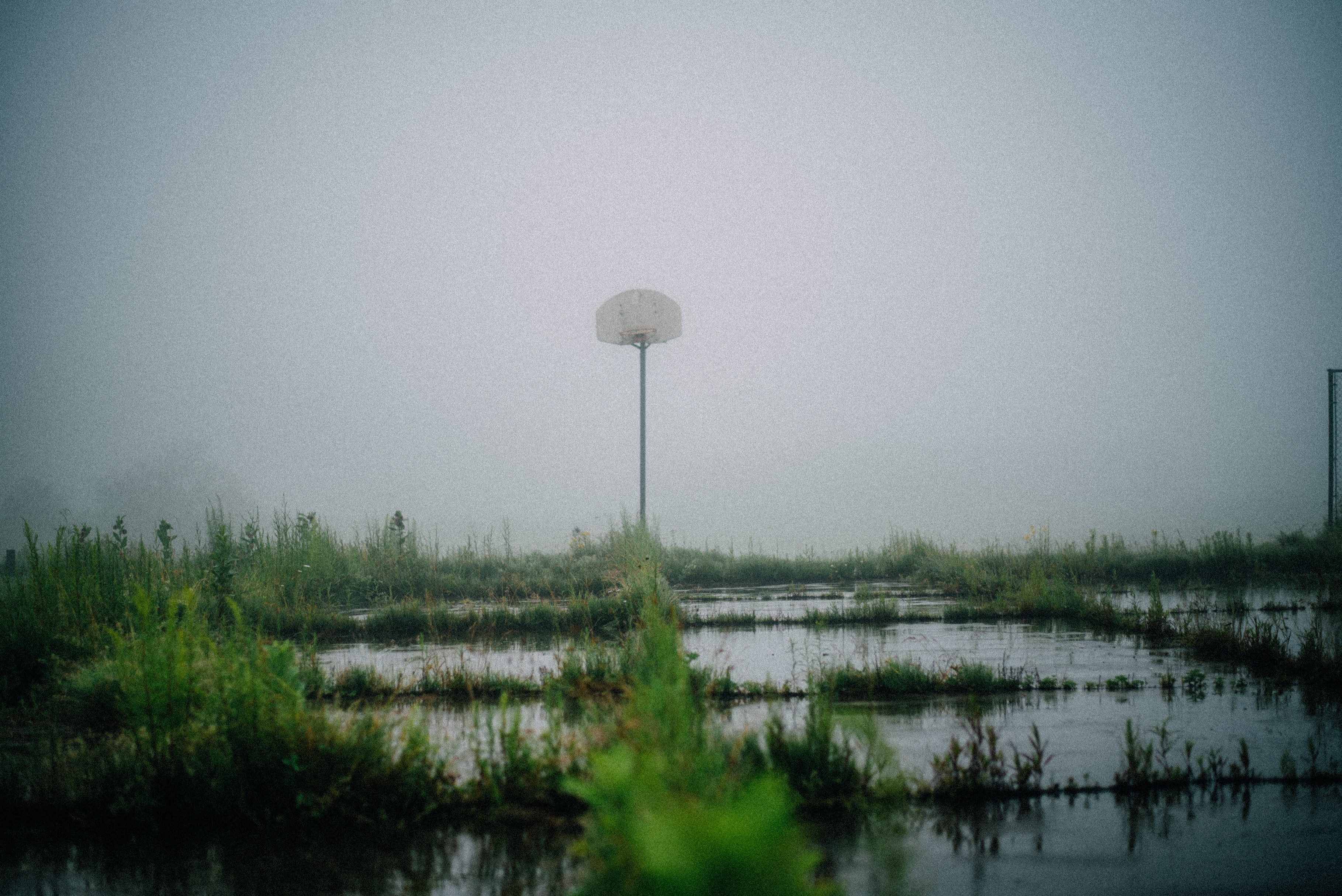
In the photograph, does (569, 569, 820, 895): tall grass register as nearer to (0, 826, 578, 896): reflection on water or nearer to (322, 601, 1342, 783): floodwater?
(0, 826, 578, 896): reflection on water

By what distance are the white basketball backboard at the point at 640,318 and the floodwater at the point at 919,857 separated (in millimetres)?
12021

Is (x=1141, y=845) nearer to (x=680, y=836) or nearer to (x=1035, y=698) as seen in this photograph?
(x=1035, y=698)

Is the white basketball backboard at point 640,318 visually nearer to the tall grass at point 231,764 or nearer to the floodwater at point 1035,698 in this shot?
the floodwater at point 1035,698

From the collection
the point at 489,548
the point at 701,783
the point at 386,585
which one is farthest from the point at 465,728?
the point at 489,548

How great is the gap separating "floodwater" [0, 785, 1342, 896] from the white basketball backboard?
1202cm

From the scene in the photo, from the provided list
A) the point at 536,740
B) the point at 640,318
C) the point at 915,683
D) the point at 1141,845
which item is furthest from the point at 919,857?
the point at 640,318

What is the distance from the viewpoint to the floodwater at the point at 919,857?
97.4 inches

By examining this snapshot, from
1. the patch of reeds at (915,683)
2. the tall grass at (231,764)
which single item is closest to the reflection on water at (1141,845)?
the patch of reeds at (915,683)

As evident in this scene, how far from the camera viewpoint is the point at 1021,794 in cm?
320

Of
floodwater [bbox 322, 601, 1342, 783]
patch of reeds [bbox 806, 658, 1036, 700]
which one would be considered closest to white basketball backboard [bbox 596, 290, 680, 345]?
floodwater [bbox 322, 601, 1342, 783]

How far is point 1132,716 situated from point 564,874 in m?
3.59

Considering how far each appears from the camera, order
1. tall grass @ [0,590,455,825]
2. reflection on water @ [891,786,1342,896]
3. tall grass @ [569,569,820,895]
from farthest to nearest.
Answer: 1. tall grass @ [0,590,455,825]
2. reflection on water @ [891,786,1342,896]
3. tall grass @ [569,569,820,895]

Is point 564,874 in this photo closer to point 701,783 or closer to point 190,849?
point 701,783

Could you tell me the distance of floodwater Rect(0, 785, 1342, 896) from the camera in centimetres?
247
